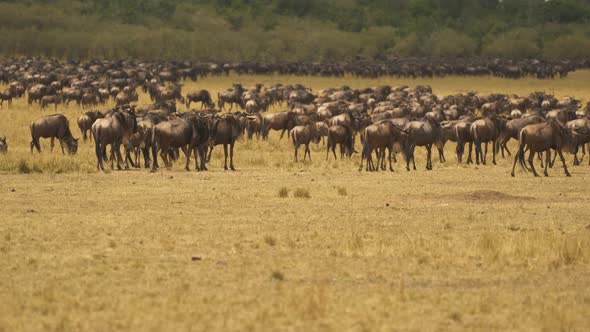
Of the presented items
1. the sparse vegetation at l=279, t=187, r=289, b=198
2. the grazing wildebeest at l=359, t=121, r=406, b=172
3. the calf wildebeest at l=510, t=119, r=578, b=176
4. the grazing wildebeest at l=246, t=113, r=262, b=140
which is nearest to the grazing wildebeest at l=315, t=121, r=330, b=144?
the grazing wildebeest at l=246, t=113, r=262, b=140

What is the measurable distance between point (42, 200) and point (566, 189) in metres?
10.7

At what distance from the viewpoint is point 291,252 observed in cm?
1369

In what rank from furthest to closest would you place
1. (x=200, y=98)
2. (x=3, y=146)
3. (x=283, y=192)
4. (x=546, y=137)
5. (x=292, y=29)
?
(x=292, y=29) < (x=200, y=98) < (x=3, y=146) < (x=546, y=137) < (x=283, y=192)

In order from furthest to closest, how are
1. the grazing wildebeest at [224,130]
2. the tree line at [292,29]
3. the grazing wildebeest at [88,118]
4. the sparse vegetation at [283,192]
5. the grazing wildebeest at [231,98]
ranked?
the tree line at [292,29]
the grazing wildebeest at [231,98]
the grazing wildebeest at [88,118]
the grazing wildebeest at [224,130]
the sparse vegetation at [283,192]

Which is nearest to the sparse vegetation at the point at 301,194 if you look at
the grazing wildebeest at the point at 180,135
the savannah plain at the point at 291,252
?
the savannah plain at the point at 291,252

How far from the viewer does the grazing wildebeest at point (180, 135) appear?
25266 millimetres

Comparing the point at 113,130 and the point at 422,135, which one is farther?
the point at 422,135

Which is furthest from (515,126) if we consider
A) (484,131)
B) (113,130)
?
(113,130)

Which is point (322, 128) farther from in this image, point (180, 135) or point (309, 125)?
point (180, 135)

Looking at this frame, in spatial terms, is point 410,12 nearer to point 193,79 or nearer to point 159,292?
point 193,79

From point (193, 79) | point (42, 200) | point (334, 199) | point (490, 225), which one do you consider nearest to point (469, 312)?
point (490, 225)

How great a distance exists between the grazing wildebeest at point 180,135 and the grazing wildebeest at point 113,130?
3.19ft

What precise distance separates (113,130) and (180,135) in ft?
6.08

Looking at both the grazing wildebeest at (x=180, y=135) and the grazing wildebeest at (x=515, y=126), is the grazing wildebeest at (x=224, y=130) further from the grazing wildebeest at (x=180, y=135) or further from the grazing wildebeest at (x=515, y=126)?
the grazing wildebeest at (x=515, y=126)
